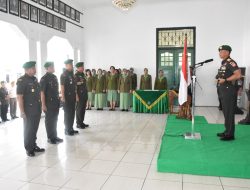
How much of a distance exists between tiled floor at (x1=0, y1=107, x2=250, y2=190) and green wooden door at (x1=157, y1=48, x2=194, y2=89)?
Answer: 5.19m

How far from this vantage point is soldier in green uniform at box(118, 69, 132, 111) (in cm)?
918

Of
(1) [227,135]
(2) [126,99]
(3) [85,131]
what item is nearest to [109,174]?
(1) [227,135]

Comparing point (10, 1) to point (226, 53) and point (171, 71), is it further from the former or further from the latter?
point (171, 71)

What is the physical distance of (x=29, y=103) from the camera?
4.09m

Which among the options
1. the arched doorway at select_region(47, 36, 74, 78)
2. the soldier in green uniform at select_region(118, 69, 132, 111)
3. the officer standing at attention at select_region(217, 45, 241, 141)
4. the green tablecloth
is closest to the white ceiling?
the arched doorway at select_region(47, 36, 74, 78)

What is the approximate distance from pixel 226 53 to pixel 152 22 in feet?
22.8

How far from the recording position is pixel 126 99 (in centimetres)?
924

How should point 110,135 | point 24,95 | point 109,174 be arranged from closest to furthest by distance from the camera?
point 109,174 < point 24,95 < point 110,135

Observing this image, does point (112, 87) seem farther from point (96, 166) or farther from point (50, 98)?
point (96, 166)

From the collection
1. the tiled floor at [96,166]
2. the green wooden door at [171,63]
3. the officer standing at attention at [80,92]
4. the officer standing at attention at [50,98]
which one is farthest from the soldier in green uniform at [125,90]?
the officer standing at attention at [50,98]

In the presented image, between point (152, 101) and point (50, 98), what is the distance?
4418mm

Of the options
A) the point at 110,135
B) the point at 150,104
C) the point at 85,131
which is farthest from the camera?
the point at 150,104

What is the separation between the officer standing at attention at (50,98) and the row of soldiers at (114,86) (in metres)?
4.52

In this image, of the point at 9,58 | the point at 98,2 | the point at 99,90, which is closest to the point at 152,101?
the point at 99,90
